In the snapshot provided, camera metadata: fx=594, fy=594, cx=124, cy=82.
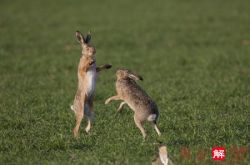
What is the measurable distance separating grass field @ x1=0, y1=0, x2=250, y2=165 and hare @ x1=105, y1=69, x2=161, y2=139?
1.16 ft

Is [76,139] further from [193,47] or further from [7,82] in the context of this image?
[193,47]

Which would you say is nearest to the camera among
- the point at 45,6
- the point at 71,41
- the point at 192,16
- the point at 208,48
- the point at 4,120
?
the point at 4,120

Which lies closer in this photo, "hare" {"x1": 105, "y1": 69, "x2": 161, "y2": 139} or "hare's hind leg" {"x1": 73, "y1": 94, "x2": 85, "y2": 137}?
"hare" {"x1": 105, "y1": 69, "x2": 161, "y2": 139}

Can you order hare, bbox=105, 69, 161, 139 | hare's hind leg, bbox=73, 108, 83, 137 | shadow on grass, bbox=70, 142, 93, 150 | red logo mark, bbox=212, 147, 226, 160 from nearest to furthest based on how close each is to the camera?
red logo mark, bbox=212, 147, 226, 160
shadow on grass, bbox=70, 142, 93, 150
hare, bbox=105, 69, 161, 139
hare's hind leg, bbox=73, 108, 83, 137

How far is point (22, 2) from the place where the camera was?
126 feet

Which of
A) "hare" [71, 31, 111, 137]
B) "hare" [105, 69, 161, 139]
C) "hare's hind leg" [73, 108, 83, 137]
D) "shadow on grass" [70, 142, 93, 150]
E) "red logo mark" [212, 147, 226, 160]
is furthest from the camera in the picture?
"hare" [71, 31, 111, 137]

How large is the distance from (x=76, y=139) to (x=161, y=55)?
35.1 feet

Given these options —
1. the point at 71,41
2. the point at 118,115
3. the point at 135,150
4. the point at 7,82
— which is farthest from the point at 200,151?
the point at 71,41

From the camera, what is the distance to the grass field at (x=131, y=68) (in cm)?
929

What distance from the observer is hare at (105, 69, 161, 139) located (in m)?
9.44

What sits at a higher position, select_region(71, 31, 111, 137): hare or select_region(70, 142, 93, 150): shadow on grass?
select_region(71, 31, 111, 137): hare

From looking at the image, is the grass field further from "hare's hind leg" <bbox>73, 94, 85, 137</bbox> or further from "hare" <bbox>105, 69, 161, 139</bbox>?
"hare" <bbox>105, 69, 161, 139</bbox>

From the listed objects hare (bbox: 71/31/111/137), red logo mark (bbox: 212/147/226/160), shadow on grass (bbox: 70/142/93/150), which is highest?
hare (bbox: 71/31/111/137)

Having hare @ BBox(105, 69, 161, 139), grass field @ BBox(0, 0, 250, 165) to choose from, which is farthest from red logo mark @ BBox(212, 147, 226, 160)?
hare @ BBox(105, 69, 161, 139)
